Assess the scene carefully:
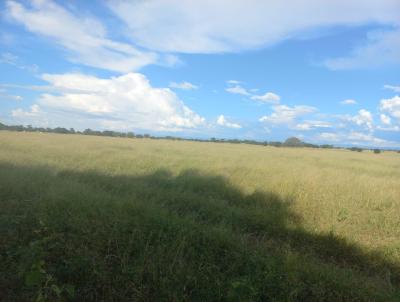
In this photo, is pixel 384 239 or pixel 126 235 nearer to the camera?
pixel 126 235

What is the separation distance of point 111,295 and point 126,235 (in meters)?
1.20

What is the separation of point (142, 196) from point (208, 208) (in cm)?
192

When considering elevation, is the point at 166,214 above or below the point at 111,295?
above

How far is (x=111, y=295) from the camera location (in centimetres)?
418

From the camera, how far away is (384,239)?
22.2ft

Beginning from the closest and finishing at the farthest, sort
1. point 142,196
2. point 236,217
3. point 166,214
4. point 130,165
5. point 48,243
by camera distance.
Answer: point 48,243, point 166,214, point 236,217, point 142,196, point 130,165

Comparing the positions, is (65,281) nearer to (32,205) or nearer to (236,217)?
(32,205)

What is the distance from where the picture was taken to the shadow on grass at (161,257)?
4.21 metres

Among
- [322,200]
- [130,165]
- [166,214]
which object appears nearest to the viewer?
[166,214]

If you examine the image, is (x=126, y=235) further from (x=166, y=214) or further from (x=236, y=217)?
(x=236, y=217)

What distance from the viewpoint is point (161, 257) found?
478 centimetres

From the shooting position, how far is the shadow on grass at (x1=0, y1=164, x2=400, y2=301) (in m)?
4.21

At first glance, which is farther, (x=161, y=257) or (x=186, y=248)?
(x=186, y=248)

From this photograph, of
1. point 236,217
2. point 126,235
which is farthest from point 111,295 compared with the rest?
point 236,217
